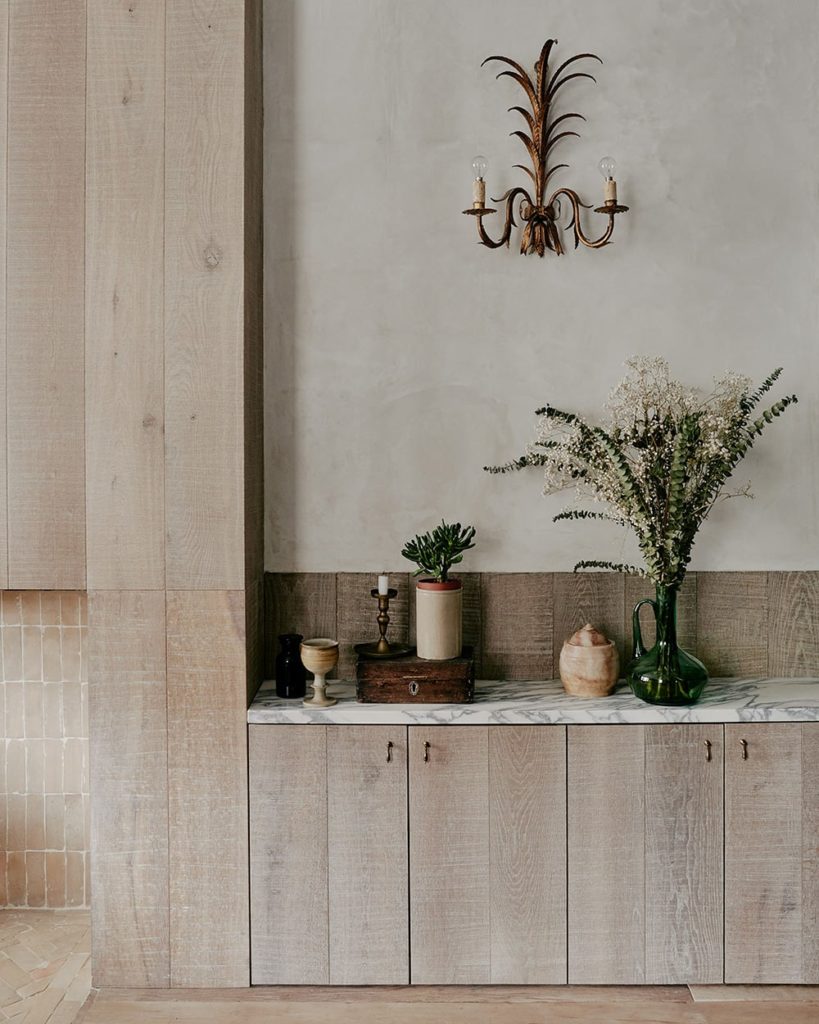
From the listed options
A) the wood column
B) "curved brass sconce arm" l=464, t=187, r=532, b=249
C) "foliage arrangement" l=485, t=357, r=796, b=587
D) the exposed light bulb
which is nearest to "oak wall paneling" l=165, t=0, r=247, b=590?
the wood column

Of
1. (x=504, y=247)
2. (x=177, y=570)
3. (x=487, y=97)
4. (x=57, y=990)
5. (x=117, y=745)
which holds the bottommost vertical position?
(x=57, y=990)

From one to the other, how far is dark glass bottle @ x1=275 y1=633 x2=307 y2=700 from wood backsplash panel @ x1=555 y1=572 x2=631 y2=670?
74 centimetres

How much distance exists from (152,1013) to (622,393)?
201 centimetres

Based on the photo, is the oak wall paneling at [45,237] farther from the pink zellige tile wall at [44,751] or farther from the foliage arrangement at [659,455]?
the foliage arrangement at [659,455]

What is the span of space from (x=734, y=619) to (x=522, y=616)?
0.61 meters

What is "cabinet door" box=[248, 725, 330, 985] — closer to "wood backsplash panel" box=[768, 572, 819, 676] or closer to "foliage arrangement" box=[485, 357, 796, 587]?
"foliage arrangement" box=[485, 357, 796, 587]

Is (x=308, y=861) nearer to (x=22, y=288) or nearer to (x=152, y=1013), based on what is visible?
(x=152, y=1013)

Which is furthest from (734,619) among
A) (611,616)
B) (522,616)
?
(522,616)

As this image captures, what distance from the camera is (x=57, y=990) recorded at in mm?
2354

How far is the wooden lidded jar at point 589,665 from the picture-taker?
7.83ft

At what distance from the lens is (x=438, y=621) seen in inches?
93.5

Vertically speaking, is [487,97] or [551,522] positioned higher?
[487,97]

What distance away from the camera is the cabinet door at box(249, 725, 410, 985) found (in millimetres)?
2289

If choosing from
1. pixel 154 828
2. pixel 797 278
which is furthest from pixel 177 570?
pixel 797 278
